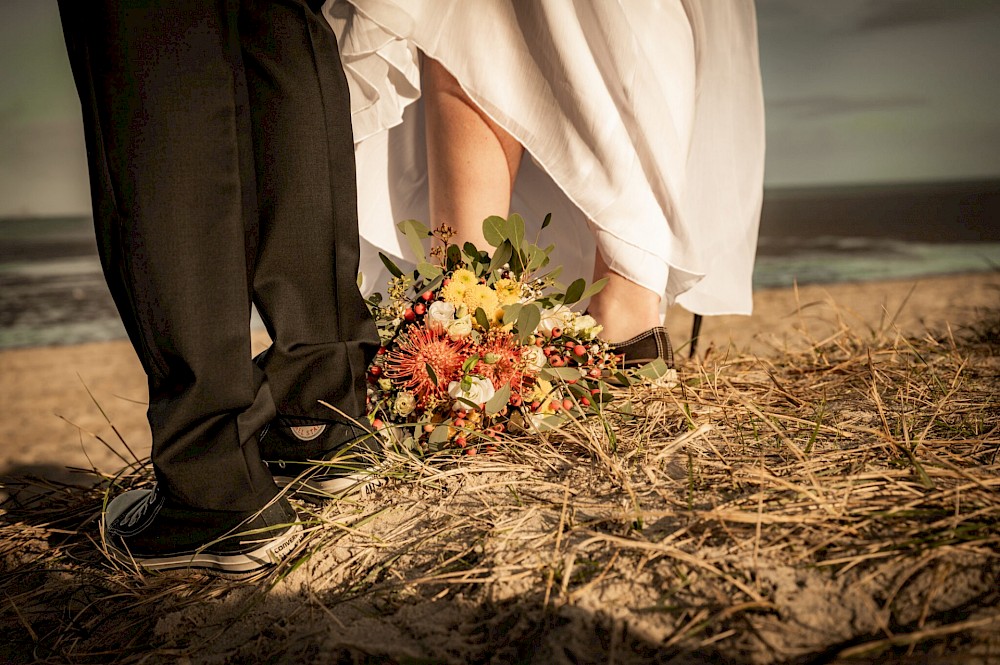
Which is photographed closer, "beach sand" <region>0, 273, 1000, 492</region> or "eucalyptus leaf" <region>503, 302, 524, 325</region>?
"eucalyptus leaf" <region>503, 302, 524, 325</region>

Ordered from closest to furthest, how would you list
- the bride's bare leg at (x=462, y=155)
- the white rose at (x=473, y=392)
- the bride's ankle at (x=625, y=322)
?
the white rose at (x=473, y=392) → the bride's bare leg at (x=462, y=155) → the bride's ankle at (x=625, y=322)

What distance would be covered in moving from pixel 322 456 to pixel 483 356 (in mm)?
427

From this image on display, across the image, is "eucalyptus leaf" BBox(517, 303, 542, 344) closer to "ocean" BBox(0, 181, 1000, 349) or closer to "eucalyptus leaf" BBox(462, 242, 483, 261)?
"eucalyptus leaf" BBox(462, 242, 483, 261)

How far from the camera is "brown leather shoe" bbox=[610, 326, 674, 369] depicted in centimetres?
184

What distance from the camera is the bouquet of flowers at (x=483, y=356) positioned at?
1.45 meters

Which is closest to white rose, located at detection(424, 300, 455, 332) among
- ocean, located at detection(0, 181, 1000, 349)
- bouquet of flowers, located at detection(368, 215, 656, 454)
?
bouquet of flowers, located at detection(368, 215, 656, 454)

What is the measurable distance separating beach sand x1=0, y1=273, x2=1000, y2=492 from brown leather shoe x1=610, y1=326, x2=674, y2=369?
2.03 feet

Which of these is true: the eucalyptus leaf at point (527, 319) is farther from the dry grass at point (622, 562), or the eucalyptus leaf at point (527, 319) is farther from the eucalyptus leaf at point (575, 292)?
the dry grass at point (622, 562)

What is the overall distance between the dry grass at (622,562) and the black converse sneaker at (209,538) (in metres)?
0.04

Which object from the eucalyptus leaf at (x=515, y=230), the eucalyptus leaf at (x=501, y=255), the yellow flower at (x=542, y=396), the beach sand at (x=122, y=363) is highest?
the eucalyptus leaf at (x=515, y=230)

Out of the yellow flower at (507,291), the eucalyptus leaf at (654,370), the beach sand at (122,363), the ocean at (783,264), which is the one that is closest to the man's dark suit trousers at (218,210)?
the yellow flower at (507,291)

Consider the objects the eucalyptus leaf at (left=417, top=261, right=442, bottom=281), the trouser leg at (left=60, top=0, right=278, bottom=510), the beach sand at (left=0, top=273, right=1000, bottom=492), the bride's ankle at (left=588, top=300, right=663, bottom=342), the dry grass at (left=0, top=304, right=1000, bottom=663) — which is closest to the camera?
the dry grass at (left=0, top=304, right=1000, bottom=663)

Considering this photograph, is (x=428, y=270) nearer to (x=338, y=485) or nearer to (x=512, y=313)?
(x=512, y=313)

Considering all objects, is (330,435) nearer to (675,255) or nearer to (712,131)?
(675,255)
